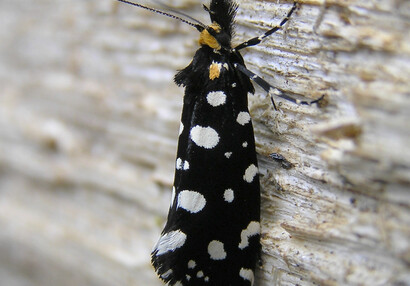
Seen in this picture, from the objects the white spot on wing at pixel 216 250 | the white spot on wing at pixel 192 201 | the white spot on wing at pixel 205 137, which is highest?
the white spot on wing at pixel 205 137

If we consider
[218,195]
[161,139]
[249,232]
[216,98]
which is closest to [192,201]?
[218,195]

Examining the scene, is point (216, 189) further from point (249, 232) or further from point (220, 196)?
point (249, 232)

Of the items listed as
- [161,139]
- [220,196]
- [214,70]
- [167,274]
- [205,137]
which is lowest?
[167,274]

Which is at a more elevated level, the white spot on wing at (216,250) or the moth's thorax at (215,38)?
the moth's thorax at (215,38)

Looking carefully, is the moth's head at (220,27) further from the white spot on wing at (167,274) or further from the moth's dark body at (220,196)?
the white spot on wing at (167,274)

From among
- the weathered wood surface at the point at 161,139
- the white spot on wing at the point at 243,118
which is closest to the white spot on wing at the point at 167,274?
the weathered wood surface at the point at 161,139

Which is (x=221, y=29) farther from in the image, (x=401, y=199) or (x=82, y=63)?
(x=82, y=63)

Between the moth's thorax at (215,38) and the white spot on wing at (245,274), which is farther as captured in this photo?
the moth's thorax at (215,38)
